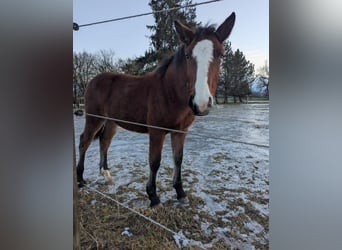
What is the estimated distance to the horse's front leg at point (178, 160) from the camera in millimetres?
1345

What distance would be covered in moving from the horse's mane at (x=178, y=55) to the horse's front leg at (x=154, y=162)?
0.26m

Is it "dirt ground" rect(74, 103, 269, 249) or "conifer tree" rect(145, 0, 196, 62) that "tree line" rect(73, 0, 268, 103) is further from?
"dirt ground" rect(74, 103, 269, 249)

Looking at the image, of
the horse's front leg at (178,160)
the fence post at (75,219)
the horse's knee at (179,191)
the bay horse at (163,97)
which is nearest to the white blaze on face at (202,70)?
the bay horse at (163,97)

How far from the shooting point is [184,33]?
133 cm

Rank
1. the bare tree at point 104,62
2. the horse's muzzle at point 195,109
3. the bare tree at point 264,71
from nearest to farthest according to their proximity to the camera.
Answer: the bare tree at point 264,71
the horse's muzzle at point 195,109
the bare tree at point 104,62

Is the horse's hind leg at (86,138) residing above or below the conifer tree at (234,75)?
below

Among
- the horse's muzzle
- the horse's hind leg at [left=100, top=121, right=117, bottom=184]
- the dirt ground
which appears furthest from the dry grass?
the horse's muzzle

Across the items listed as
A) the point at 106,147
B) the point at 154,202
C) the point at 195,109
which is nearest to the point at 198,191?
the point at 154,202

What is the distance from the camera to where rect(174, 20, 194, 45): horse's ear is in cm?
132

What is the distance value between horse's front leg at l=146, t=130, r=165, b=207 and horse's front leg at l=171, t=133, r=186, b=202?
0.06 metres

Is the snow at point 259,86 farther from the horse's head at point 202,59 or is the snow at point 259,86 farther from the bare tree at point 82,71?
the bare tree at point 82,71
